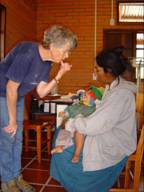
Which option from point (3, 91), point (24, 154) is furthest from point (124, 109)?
point (24, 154)

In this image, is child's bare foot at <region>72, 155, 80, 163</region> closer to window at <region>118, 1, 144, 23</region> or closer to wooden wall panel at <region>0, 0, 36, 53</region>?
wooden wall panel at <region>0, 0, 36, 53</region>

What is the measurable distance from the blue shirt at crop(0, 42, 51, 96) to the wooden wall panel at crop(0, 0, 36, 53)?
2.62 m

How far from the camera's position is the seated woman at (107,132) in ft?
6.57

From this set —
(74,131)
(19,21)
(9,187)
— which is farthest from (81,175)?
(19,21)

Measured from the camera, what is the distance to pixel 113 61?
6.80 ft

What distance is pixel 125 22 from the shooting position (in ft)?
18.9

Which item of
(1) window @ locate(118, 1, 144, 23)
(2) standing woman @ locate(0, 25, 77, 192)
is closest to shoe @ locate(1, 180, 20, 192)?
(2) standing woman @ locate(0, 25, 77, 192)

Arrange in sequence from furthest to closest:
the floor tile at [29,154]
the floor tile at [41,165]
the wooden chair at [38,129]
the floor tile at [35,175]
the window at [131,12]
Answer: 1. the window at [131,12]
2. the floor tile at [29,154]
3. the wooden chair at [38,129]
4. the floor tile at [41,165]
5. the floor tile at [35,175]

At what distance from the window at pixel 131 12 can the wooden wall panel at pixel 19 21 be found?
165cm

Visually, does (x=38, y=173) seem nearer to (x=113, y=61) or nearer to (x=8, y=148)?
(x=8, y=148)

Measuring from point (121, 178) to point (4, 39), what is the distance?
8.74 ft

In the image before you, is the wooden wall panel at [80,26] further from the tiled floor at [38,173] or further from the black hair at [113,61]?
the black hair at [113,61]

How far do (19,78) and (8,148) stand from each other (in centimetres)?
59

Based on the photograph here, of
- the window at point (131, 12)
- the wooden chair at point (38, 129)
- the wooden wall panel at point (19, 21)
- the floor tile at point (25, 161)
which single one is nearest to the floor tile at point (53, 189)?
the floor tile at point (25, 161)
